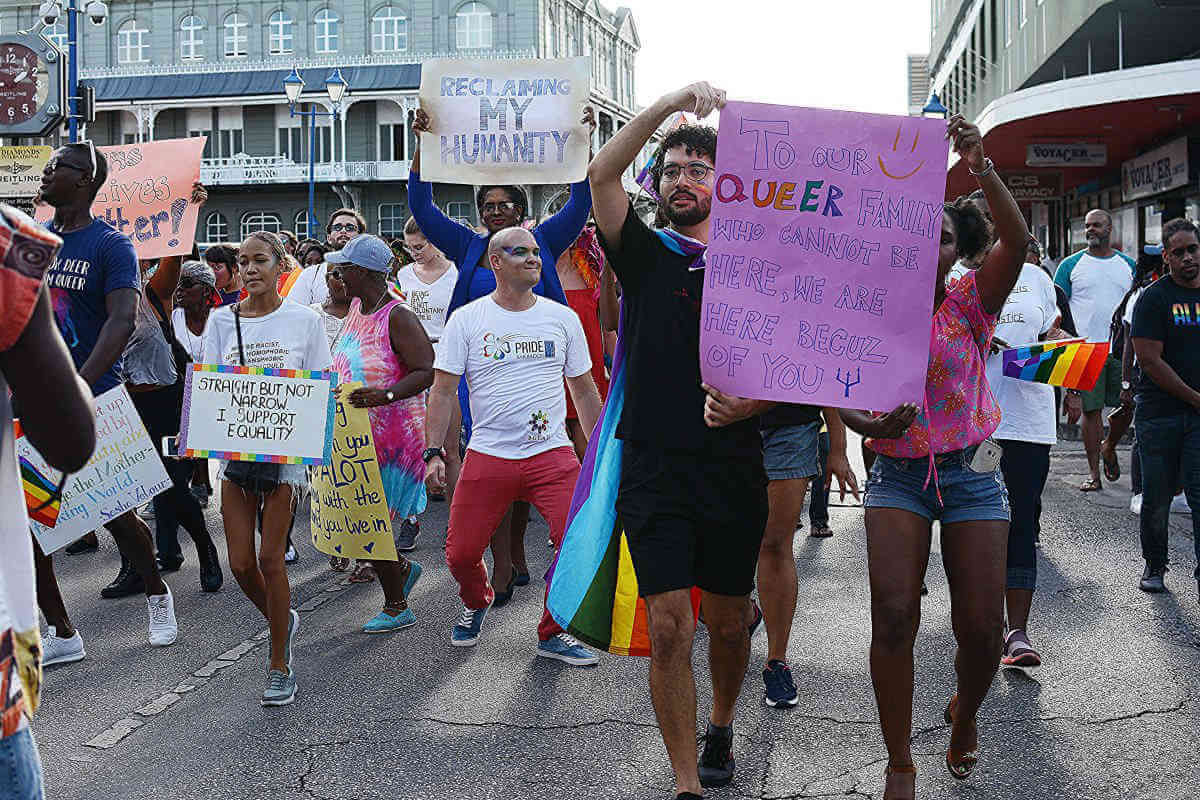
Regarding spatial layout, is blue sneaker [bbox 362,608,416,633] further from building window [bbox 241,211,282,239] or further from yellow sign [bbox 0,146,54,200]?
building window [bbox 241,211,282,239]

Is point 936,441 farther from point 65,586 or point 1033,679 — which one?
point 65,586

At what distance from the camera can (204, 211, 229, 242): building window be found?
64.7 m

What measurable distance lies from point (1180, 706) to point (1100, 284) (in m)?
7.52

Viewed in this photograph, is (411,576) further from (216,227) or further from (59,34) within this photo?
(59,34)

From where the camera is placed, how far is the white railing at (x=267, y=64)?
62.0m

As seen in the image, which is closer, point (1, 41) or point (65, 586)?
point (65, 586)

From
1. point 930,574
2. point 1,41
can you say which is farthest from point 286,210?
point 930,574

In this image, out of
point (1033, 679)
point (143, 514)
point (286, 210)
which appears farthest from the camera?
point (286, 210)

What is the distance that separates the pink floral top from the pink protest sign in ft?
0.62

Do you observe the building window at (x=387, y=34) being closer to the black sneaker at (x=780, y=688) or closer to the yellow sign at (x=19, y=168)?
the yellow sign at (x=19, y=168)

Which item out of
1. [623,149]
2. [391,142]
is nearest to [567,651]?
[623,149]

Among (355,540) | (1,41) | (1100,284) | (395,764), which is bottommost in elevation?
(395,764)

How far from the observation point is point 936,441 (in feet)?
13.6

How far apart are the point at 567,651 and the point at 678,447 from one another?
7.06ft
